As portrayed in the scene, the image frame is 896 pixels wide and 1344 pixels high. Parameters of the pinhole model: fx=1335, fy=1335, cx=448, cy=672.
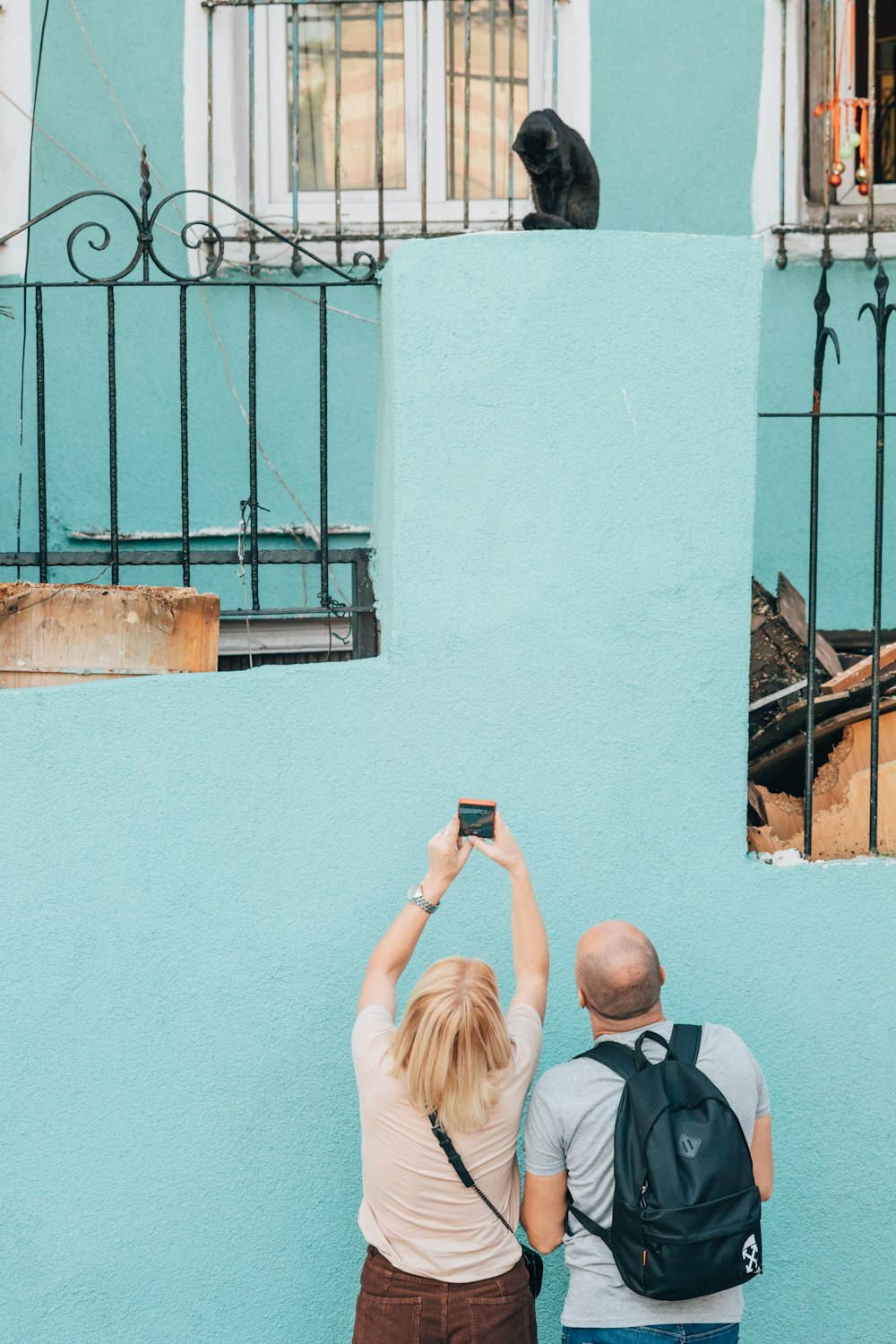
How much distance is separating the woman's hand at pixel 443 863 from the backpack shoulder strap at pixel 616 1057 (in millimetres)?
447

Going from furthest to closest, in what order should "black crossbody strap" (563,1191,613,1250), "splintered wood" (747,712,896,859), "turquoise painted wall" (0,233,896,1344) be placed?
1. "splintered wood" (747,712,896,859)
2. "turquoise painted wall" (0,233,896,1344)
3. "black crossbody strap" (563,1191,613,1250)

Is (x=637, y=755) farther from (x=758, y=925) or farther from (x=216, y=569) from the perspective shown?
(x=216, y=569)

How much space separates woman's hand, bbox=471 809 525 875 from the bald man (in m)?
0.27

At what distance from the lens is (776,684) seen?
4.12m

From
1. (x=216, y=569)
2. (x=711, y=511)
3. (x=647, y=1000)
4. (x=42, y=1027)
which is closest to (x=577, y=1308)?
(x=647, y=1000)

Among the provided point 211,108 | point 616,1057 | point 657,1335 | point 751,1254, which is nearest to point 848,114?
point 211,108

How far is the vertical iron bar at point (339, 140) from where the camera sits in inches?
200

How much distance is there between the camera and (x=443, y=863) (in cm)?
278

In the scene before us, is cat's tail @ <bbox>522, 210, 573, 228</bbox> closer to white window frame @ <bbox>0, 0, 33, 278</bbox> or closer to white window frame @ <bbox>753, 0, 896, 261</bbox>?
white window frame @ <bbox>753, 0, 896, 261</bbox>

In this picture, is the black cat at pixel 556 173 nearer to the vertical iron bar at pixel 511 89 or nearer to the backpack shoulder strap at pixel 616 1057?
the vertical iron bar at pixel 511 89

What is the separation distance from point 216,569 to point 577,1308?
3.42 m

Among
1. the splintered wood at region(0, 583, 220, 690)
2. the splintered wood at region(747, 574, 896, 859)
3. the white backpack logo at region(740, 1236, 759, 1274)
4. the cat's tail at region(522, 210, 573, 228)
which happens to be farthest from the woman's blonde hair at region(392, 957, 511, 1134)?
the cat's tail at region(522, 210, 573, 228)

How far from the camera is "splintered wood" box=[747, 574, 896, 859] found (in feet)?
11.2

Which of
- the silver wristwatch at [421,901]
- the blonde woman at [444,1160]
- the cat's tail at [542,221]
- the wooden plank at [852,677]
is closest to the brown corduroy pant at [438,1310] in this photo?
the blonde woman at [444,1160]
